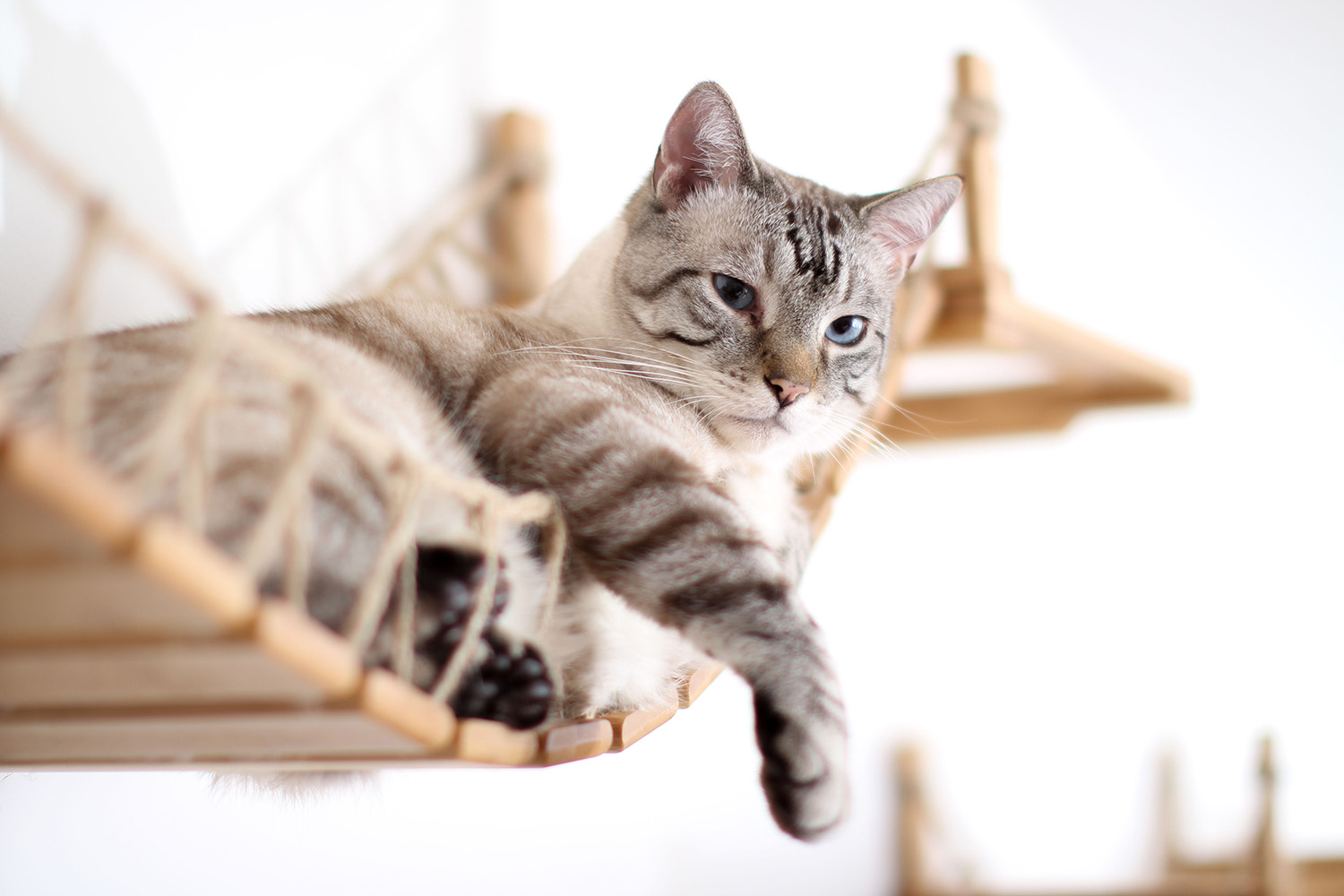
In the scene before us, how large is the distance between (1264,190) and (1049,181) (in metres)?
0.74

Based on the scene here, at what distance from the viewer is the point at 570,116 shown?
1.99 metres

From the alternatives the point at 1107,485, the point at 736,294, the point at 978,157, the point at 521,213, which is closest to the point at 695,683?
the point at 736,294

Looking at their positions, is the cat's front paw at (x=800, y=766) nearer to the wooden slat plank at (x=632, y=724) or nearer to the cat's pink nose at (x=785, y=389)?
the wooden slat plank at (x=632, y=724)

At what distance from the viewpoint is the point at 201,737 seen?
656 millimetres

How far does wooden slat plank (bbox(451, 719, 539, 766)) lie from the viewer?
2.06 ft

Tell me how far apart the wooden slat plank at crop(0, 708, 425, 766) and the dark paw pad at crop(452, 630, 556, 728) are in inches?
2.4

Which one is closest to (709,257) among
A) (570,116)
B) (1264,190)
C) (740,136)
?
(740,136)

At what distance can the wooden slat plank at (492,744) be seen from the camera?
2.06 feet

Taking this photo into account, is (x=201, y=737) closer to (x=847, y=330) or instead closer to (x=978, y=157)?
(x=847, y=330)

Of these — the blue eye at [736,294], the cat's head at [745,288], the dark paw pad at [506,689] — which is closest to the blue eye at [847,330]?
the cat's head at [745,288]

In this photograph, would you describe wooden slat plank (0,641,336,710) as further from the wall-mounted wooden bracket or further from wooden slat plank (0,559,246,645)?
the wall-mounted wooden bracket

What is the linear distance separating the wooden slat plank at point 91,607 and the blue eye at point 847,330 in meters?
0.86

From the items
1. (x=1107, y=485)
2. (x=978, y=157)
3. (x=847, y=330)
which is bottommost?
(x=847, y=330)

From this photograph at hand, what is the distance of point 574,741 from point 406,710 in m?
0.21
